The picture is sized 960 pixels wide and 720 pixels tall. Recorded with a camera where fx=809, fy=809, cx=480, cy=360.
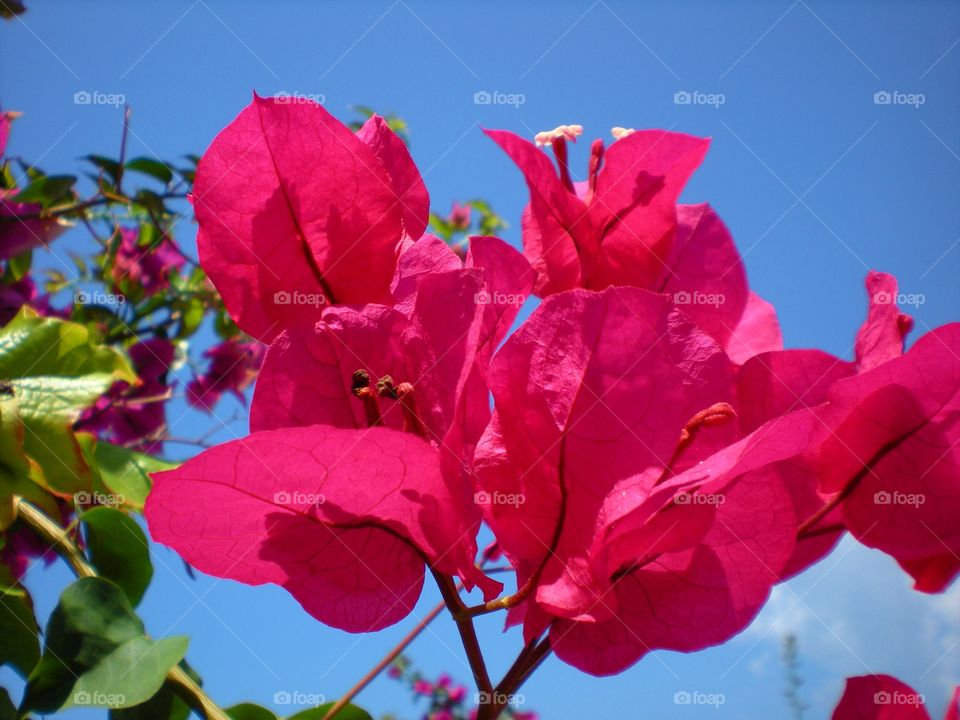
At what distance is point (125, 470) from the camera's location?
2.11 feet

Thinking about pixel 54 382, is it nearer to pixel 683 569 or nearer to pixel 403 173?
pixel 403 173

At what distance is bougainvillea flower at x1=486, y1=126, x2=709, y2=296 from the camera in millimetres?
406

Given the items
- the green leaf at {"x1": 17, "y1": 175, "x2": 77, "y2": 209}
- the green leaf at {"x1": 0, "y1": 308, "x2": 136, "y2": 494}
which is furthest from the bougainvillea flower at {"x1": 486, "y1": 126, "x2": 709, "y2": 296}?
the green leaf at {"x1": 17, "y1": 175, "x2": 77, "y2": 209}

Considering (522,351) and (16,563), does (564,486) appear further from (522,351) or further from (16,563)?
(16,563)

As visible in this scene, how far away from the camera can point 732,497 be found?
1.06 feet

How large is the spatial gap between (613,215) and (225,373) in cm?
153

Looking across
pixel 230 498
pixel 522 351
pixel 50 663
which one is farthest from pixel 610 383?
pixel 50 663

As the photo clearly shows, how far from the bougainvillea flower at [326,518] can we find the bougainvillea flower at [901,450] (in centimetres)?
16

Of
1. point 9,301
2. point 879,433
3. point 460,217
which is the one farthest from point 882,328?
point 460,217

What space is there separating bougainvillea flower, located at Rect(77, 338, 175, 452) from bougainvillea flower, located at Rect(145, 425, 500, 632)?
3.41 ft

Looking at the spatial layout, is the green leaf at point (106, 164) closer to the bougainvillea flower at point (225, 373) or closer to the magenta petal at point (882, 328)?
the bougainvillea flower at point (225, 373)

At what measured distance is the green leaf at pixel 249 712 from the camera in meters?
0.41

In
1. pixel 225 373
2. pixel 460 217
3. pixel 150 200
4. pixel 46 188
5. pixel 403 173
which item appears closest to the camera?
pixel 403 173

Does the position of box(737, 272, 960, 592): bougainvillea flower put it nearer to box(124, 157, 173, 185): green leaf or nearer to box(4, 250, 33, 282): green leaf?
box(124, 157, 173, 185): green leaf
